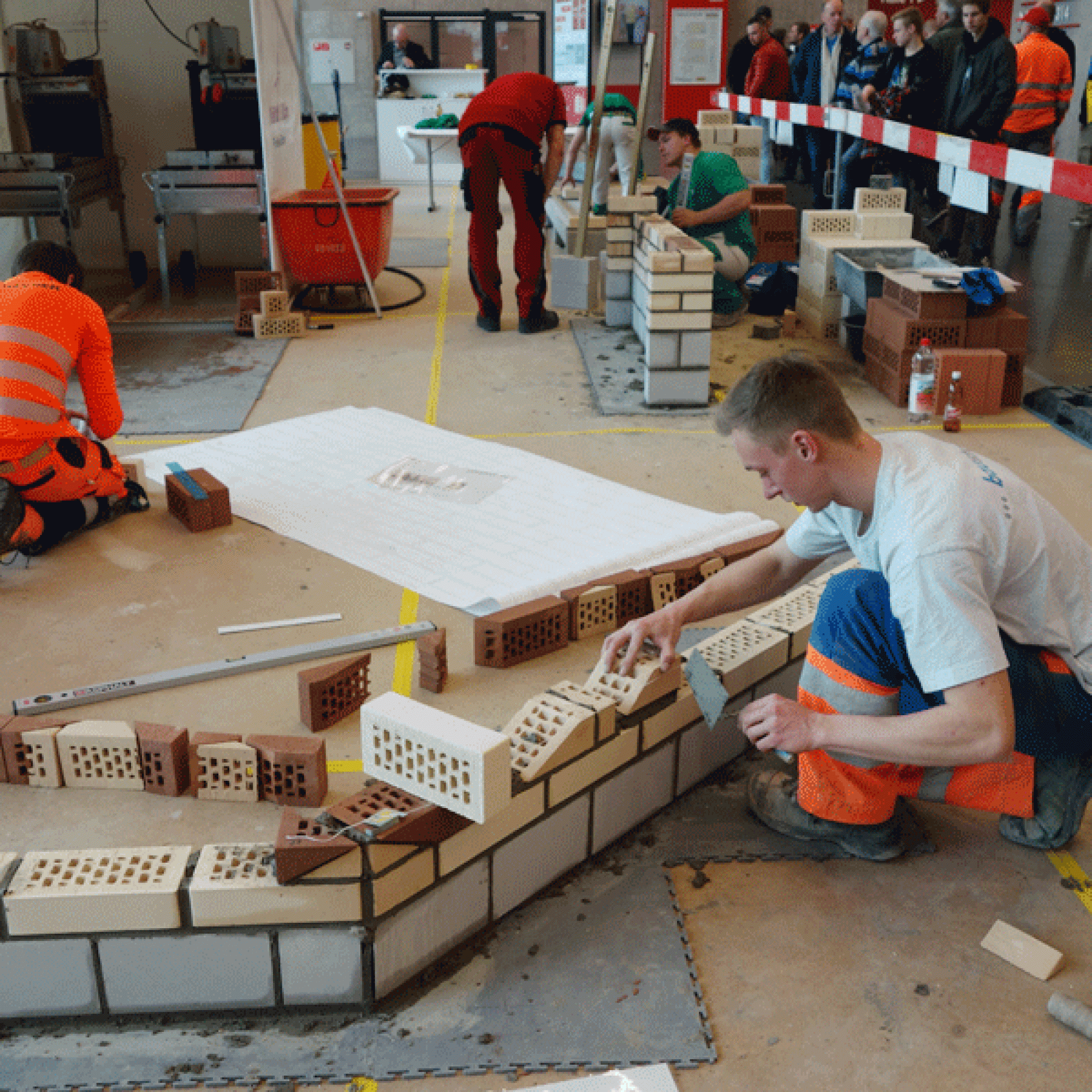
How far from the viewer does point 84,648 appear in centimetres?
345

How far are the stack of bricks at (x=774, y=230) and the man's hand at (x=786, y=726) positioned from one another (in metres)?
6.69

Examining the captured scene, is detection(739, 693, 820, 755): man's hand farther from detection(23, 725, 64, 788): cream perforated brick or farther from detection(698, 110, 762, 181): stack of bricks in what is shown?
detection(698, 110, 762, 181): stack of bricks

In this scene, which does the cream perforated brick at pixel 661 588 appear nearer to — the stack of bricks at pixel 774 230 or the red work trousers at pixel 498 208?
the red work trousers at pixel 498 208

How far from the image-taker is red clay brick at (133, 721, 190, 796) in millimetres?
2607

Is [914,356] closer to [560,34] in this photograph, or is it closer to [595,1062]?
[595,1062]

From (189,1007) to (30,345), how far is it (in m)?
2.56

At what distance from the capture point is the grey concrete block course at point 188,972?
2.12 m

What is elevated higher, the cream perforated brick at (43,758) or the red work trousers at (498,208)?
the red work trousers at (498,208)

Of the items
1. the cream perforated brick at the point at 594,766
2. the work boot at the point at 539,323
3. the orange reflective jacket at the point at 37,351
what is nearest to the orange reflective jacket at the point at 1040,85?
the work boot at the point at 539,323

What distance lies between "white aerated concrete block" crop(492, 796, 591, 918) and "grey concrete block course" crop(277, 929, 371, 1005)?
36cm

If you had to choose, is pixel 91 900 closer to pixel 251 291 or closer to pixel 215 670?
pixel 215 670

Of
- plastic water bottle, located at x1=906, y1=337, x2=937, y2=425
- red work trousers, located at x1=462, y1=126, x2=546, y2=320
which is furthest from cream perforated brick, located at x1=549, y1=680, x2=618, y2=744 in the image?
red work trousers, located at x1=462, y1=126, x2=546, y2=320

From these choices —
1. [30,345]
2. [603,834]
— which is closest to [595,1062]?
[603,834]

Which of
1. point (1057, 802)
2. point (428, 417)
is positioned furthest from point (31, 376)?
point (1057, 802)
